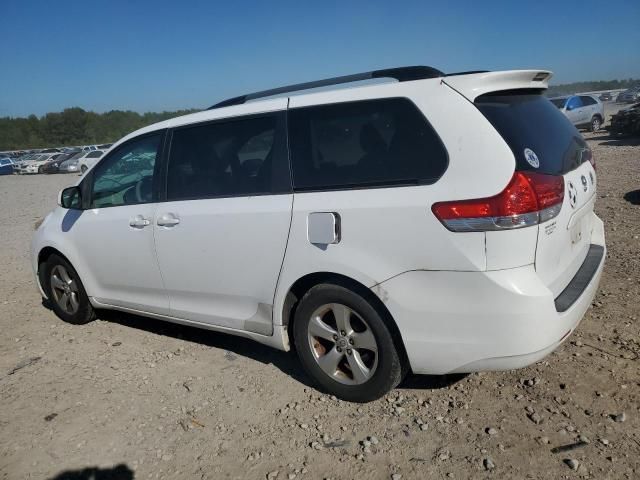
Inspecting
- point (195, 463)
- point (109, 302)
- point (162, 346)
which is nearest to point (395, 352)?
point (195, 463)

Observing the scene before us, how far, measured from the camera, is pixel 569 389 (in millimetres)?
2938

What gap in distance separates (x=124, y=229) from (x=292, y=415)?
196 centimetres

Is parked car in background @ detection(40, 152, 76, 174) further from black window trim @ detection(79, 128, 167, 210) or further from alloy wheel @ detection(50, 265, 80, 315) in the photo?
black window trim @ detection(79, 128, 167, 210)

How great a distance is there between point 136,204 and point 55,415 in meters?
1.55

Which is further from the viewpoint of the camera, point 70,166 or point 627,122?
point 70,166

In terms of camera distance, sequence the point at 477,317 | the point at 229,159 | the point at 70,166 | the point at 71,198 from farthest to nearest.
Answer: the point at 70,166
the point at 71,198
the point at 229,159
the point at 477,317

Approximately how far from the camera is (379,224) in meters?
2.62

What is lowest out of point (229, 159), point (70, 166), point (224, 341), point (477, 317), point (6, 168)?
point (6, 168)

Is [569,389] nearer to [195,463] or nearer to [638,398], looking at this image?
[638,398]

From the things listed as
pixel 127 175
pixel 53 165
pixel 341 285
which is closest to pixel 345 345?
pixel 341 285

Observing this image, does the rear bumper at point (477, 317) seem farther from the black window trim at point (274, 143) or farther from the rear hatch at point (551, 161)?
the black window trim at point (274, 143)

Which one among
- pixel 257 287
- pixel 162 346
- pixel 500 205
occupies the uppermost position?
pixel 500 205

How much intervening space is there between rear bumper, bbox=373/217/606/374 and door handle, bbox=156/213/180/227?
1.59 m

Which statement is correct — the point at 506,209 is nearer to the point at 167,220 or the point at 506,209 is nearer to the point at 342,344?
the point at 342,344
